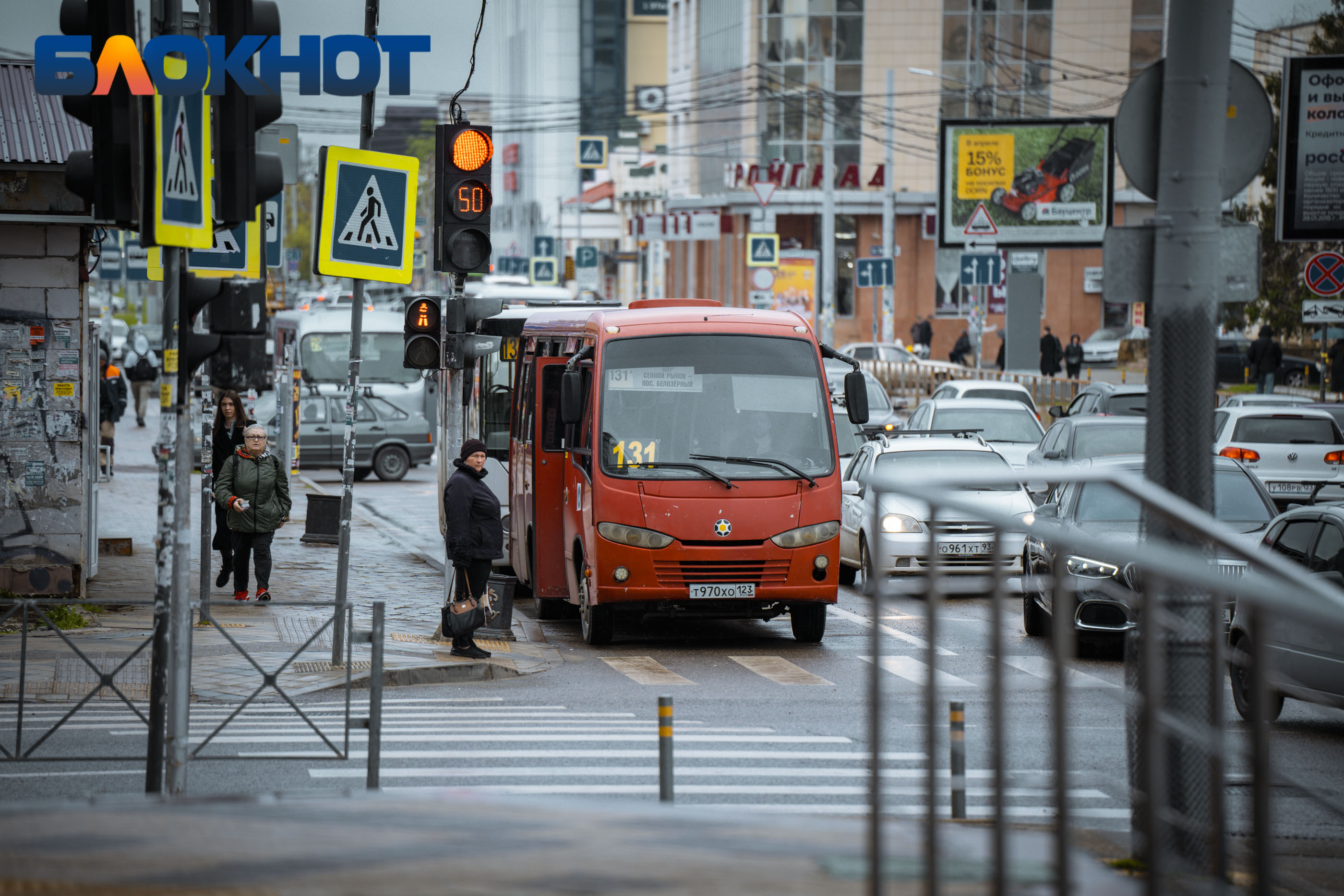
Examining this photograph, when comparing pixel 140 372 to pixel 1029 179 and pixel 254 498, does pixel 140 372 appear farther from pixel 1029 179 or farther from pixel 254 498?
pixel 254 498

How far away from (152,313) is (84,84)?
90907mm

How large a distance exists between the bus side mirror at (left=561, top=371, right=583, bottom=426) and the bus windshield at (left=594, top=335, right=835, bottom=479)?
0.33 m

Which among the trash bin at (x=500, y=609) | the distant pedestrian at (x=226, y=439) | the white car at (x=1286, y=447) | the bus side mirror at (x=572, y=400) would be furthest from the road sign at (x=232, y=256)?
the white car at (x=1286, y=447)

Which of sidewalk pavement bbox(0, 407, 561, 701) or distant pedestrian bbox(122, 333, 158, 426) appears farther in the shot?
distant pedestrian bbox(122, 333, 158, 426)

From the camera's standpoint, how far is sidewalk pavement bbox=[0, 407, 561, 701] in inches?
371

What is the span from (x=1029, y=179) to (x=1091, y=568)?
35114mm

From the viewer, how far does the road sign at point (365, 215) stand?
12.4 m

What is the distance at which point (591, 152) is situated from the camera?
74.2 metres

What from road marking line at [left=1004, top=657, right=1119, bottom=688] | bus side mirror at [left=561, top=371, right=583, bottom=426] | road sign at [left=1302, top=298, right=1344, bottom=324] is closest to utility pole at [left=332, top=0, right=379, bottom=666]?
bus side mirror at [left=561, top=371, right=583, bottom=426]

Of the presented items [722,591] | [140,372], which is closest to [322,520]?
[722,591]

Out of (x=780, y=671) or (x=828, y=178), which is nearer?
(x=780, y=671)

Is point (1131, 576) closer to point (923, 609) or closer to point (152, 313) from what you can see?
point (923, 609)

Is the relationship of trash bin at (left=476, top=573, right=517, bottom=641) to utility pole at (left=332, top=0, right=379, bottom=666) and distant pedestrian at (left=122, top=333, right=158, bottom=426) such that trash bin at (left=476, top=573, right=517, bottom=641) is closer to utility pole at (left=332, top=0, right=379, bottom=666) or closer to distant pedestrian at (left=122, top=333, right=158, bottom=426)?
utility pole at (left=332, top=0, right=379, bottom=666)

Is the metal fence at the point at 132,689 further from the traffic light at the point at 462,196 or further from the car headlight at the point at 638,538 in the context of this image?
the traffic light at the point at 462,196
